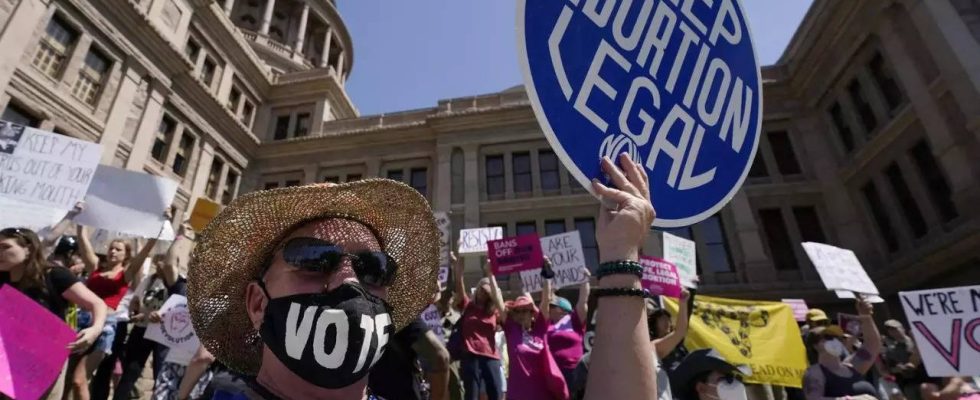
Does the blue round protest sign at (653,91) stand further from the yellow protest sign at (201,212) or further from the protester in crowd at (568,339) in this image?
the yellow protest sign at (201,212)

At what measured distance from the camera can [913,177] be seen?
642 inches

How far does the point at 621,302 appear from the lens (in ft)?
3.82

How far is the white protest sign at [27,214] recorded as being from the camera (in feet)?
15.3

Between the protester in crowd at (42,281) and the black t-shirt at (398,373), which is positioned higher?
the protester in crowd at (42,281)

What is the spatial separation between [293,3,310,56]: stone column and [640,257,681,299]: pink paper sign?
117ft

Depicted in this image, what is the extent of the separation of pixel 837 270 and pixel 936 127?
1232 centimetres

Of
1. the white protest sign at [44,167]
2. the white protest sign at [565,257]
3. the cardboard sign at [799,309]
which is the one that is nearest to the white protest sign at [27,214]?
the white protest sign at [44,167]

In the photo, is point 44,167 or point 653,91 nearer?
point 653,91

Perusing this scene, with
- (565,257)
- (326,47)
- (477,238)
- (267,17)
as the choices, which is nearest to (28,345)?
(565,257)

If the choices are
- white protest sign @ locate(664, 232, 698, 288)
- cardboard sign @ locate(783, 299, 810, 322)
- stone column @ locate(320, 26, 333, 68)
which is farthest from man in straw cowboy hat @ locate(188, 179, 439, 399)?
stone column @ locate(320, 26, 333, 68)

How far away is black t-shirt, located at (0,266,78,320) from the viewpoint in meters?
3.11

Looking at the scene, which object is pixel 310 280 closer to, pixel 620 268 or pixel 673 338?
pixel 620 268

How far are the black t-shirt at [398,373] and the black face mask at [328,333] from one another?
1322 mm

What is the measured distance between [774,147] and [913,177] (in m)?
5.96
